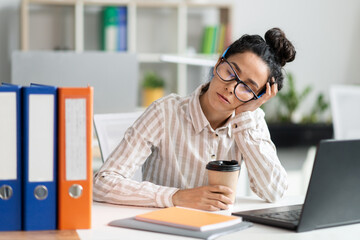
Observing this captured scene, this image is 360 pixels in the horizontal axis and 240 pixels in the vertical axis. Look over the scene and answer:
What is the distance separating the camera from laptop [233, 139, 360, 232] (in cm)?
126

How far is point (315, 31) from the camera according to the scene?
193 inches

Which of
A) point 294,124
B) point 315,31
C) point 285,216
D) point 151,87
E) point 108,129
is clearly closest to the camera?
point 285,216

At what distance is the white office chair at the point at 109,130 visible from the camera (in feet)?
6.51

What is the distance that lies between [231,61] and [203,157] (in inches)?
12.5

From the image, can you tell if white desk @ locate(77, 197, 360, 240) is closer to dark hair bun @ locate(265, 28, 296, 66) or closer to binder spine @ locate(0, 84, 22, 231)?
binder spine @ locate(0, 84, 22, 231)

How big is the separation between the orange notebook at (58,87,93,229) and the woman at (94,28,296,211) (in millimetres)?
328

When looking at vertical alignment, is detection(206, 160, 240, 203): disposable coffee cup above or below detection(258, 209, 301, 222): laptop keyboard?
above

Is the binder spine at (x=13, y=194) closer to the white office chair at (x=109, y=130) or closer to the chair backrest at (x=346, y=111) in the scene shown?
the white office chair at (x=109, y=130)

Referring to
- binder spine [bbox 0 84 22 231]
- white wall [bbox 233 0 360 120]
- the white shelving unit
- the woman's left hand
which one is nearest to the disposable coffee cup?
the woman's left hand

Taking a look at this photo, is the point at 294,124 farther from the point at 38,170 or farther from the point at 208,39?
the point at 38,170

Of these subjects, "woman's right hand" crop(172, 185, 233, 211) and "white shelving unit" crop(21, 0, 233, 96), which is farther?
"white shelving unit" crop(21, 0, 233, 96)

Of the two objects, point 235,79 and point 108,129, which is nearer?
point 235,79

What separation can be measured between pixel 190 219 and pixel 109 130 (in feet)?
2.57

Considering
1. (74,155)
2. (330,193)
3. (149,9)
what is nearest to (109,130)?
(74,155)
